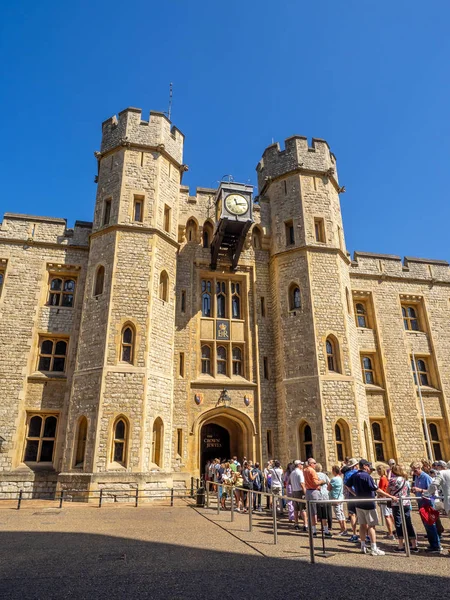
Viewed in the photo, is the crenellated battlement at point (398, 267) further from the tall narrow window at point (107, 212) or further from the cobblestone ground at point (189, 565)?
the cobblestone ground at point (189, 565)

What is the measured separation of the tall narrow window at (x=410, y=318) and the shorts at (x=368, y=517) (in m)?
15.5

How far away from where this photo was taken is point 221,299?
1872cm

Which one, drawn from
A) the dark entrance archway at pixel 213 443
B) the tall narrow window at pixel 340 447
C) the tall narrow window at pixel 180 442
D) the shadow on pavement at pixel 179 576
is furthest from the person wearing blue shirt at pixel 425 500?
the dark entrance archway at pixel 213 443

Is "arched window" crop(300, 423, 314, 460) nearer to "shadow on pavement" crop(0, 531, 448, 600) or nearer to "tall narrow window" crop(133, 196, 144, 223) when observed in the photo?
"shadow on pavement" crop(0, 531, 448, 600)

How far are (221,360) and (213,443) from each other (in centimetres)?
359

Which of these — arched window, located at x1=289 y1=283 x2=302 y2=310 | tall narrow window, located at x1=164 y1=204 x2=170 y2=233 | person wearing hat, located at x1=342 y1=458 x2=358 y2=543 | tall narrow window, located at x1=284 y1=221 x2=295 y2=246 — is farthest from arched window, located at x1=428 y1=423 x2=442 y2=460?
tall narrow window, located at x1=164 y1=204 x2=170 y2=233

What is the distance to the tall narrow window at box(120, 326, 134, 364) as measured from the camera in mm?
14922

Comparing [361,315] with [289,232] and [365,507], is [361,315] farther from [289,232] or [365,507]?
[365,507]

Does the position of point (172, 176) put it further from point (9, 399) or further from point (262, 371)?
point (9, 399)

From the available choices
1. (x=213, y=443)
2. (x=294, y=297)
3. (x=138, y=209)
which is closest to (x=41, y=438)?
(x=213, y=443)

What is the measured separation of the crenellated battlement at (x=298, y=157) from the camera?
64.4 ft

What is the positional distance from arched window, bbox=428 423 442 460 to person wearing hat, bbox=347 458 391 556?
13886mm

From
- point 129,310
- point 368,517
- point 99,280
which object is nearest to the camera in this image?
point 368,517

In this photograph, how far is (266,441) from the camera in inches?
649
